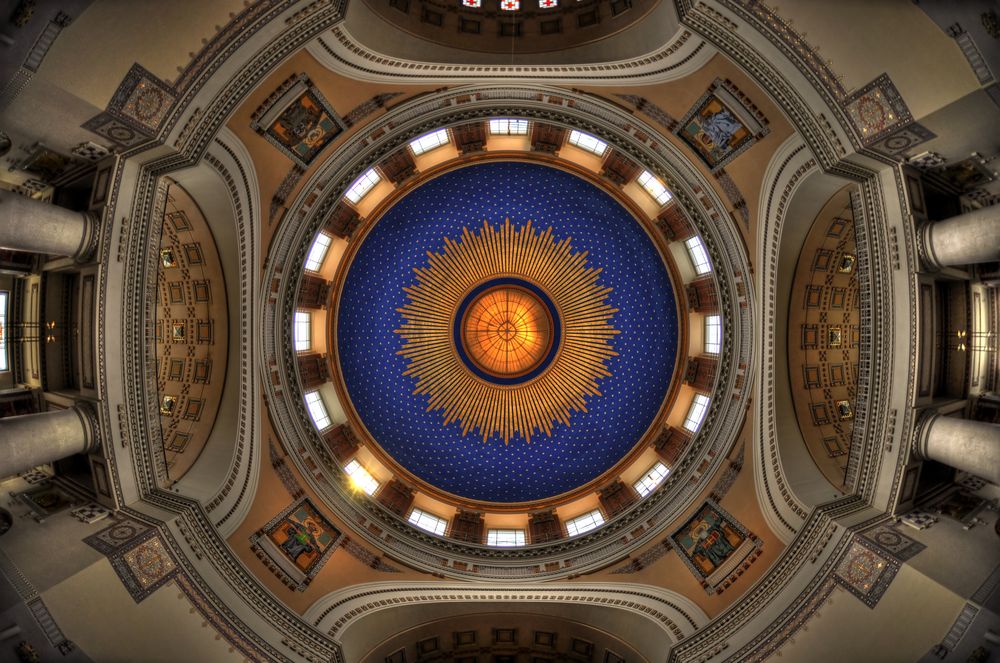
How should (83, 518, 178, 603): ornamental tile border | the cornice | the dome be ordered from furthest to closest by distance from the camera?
1. the cornice
2. (83, 518, 178, 603): ornamental tile border
3. the dome

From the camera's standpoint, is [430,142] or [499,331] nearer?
[430,142]

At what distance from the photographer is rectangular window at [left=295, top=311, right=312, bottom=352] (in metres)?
21.8

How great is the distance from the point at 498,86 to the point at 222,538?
16240 mm

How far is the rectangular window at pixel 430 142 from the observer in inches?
826

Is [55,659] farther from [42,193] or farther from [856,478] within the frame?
[856,478]

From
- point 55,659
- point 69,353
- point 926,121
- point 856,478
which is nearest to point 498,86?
point 926,121

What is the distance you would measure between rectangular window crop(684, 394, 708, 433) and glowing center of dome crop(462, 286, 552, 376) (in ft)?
22.1

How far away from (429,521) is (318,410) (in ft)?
21.5

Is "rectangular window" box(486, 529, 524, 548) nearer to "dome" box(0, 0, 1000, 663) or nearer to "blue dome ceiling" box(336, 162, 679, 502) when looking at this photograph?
"dome" box(0, 0, 1000, 663)

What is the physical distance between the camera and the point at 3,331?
13930mm

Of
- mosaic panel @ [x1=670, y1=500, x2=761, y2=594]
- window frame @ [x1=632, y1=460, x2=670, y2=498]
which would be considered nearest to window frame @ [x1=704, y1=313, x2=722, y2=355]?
window frame @ [x1=632, y1=460, x2=670, y2=498]

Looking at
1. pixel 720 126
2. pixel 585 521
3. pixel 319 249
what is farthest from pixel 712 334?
pixel 319 249

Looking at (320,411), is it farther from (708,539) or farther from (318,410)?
(708,539)

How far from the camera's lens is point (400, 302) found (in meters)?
24.7
